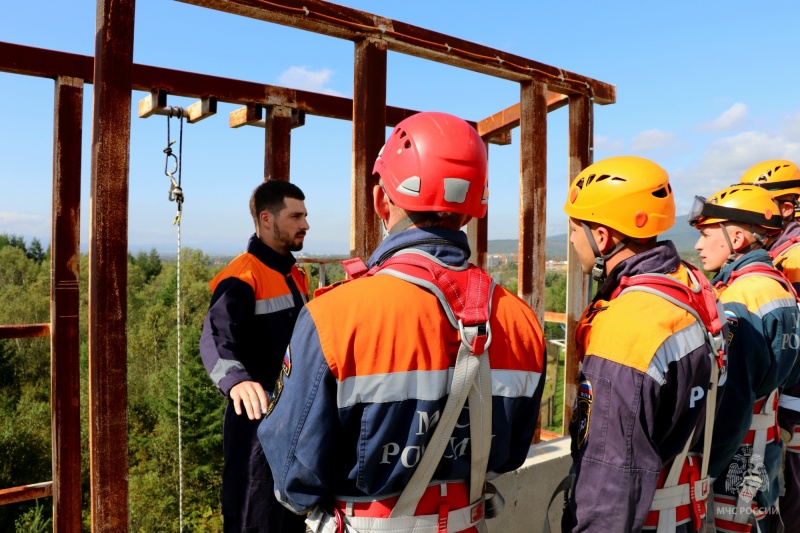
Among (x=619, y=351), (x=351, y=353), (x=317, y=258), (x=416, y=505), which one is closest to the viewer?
(x=351, y=353)

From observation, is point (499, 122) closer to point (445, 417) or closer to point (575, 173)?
point (575, 173)

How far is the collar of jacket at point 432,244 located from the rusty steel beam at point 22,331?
289cm

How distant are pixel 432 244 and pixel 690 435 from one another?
122cm

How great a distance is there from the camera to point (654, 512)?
2145 millimetres

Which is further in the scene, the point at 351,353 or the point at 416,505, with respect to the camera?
the point at 416,505

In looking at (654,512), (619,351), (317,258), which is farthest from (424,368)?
(317,258)

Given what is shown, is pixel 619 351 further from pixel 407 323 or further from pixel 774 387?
pixel 774 387

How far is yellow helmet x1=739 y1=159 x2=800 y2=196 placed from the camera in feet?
15.9

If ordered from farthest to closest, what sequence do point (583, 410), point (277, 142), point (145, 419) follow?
point (145, 419)
point (277, 142)
point (583, 410)

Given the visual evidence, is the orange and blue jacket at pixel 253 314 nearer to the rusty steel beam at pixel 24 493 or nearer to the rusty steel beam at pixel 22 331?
the rusty steel beam at pixel 22 331

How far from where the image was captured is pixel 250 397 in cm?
271

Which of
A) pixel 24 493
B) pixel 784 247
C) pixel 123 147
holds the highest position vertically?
pixel 123 147

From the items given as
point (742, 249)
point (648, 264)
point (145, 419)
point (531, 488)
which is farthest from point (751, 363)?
point (145, 419)

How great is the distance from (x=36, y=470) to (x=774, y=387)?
1636 inches
